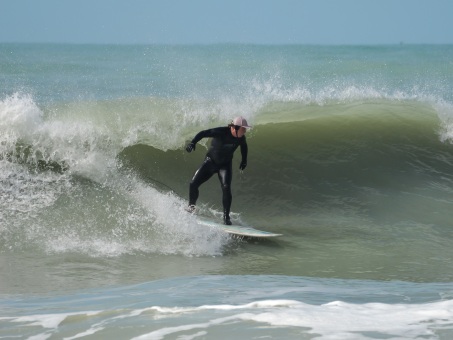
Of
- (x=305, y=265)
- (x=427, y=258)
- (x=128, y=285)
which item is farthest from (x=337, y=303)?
(x=427, y=258)

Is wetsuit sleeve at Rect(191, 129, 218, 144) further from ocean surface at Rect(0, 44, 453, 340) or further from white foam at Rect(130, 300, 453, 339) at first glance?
white foam at Rect(130, 300, 453, 339)

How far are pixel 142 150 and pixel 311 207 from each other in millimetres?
2837

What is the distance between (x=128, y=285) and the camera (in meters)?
7.04

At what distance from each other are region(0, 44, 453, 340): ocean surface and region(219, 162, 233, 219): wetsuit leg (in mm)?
381

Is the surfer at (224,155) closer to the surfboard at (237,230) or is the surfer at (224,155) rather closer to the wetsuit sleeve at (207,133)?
the wetsuit sleeve at (207,133)

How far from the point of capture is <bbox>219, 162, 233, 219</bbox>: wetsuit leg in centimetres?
941

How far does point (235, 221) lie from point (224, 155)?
3.96ft

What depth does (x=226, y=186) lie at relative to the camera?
9.45 metres

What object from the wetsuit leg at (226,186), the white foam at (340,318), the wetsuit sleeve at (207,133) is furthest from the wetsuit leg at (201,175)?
the white foam at (340,318)

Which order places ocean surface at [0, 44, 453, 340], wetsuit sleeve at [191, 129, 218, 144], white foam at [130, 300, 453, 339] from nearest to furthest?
white foam at [130, 300, 453, 339] < ocean surface at [0, 44, 453, 340] < wetsuit sleeve at [191, 129, 218, 144]

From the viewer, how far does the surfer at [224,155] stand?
942 centimetres

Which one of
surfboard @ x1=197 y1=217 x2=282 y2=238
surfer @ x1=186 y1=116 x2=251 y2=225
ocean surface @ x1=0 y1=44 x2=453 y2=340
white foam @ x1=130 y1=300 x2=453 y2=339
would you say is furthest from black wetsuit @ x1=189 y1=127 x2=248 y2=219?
white foam @ x1=130 y1=300 x2=453 y2=339

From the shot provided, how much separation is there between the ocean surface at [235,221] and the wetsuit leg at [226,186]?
381 millimetres

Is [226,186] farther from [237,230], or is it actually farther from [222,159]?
→ [237,230]
